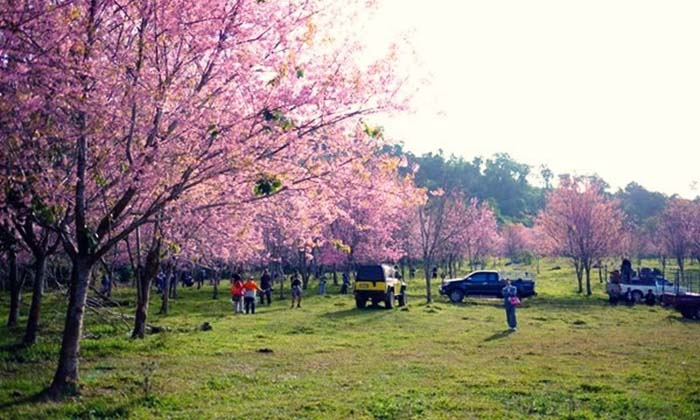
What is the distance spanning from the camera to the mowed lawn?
9227 millimetres

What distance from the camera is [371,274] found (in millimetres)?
28891

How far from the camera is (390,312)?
88.0 feet

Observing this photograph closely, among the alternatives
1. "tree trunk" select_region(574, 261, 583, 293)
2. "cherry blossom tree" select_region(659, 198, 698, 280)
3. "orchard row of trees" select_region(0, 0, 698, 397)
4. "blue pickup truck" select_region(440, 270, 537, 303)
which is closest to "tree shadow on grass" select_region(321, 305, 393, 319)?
"blue pickup truck" select_region(440, 270, 537, 303)

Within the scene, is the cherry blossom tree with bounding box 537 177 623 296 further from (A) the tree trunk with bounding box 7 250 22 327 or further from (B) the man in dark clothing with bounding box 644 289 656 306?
(A) the tree trunk with bounding box 7 250 22 327

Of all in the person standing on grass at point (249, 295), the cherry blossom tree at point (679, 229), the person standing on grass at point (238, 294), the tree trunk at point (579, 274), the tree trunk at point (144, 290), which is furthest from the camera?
the cherry blossom tree at point (679, 229)

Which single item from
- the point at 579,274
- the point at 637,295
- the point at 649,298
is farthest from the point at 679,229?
the point at 649,298

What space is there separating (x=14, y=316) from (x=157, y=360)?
991cm

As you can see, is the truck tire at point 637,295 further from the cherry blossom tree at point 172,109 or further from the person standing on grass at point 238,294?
the cherry blossom tree at point 172,109

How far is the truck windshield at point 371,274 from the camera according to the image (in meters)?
28.8

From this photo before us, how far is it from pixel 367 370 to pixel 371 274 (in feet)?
53.6

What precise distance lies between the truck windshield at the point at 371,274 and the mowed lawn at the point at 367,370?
17.6 feet

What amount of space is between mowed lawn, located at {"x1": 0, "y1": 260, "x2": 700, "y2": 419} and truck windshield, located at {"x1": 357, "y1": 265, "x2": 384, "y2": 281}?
5.37 meters

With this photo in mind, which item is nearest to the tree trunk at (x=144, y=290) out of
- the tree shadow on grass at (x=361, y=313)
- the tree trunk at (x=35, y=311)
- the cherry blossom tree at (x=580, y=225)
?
the tree trunk at (x=35, y=311)

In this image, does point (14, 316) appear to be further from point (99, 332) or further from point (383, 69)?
point (383, 69)
